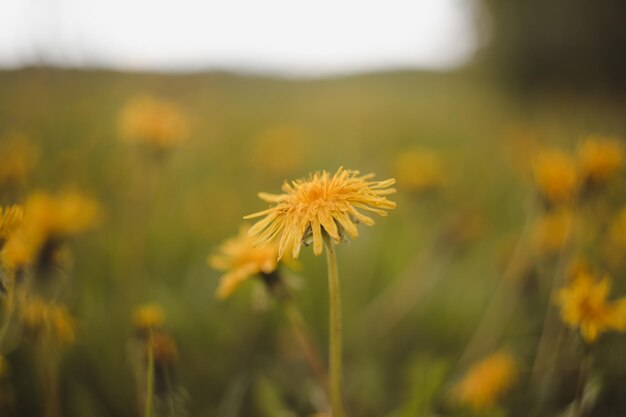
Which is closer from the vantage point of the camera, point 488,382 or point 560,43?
point 488,382

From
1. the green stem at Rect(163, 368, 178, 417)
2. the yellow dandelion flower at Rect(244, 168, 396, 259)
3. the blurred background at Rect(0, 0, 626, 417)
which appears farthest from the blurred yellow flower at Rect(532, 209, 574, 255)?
the green stem at Rect(163, 368, 178, 417)

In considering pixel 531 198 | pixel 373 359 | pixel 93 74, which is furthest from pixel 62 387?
pixel 93 74

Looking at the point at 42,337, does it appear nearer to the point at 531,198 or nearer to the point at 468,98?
the point at 531,198

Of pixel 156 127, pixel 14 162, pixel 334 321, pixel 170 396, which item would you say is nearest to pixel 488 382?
pixel 334 321

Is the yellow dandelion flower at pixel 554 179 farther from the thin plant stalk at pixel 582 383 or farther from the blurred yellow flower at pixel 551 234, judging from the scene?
the thin plant stalk at pixel 582 383

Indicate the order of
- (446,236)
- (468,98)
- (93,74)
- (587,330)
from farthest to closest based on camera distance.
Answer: (468,98)
(93,74)
(446,236)
(587,330)

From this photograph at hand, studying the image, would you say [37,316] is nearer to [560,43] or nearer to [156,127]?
[156,127]
